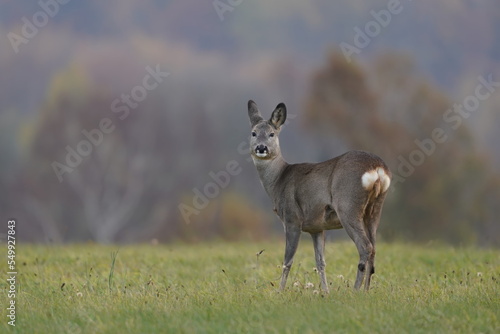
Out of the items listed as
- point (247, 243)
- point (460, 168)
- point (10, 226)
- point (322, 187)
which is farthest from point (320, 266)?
point (460, 168)

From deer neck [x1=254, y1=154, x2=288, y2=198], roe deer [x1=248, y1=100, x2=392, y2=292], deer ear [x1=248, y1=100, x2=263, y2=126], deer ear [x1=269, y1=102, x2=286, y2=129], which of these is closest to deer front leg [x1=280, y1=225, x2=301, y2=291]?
roe deer [x1=248, y1=100, x2=392, y2=292]

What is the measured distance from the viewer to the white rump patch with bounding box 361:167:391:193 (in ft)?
28.7

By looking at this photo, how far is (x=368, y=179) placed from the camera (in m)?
8.76

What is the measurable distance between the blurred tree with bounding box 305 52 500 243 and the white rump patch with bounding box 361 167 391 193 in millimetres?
17865

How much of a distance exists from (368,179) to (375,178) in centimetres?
9

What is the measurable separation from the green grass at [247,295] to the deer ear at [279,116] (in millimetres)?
1893

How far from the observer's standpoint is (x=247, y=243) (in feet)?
56.6

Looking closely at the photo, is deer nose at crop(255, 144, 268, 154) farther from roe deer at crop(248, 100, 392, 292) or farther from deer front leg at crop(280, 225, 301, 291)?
deer front leg at crop(280, 225, 301, 291)

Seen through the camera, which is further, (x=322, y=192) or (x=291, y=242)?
(x=291, y=242)

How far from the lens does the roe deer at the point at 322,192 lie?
8.77 meters

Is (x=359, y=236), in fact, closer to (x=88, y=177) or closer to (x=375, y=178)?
(x=375, y=178)

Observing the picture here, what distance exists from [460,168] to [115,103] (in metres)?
13.1

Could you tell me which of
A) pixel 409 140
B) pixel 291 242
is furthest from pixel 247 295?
pixel 409 140

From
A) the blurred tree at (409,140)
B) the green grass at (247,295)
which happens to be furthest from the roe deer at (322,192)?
the blurred tree at (409,140)
